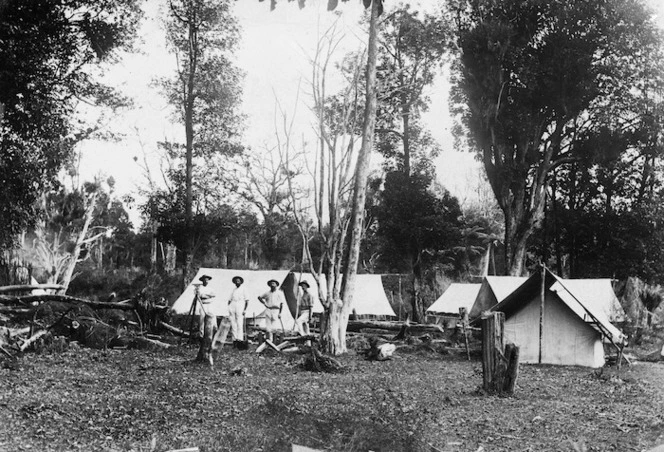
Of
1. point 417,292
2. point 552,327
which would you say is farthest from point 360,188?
point 417,292

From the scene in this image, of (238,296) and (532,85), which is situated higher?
(532,85)

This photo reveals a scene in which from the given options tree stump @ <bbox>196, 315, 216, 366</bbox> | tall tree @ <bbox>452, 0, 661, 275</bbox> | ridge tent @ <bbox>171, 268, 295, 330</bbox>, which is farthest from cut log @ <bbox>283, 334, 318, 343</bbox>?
tall tree @ <bbox>452, 0, 661, 275</bbox>

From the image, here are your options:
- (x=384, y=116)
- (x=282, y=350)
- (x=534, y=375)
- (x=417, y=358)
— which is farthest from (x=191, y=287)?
(x=384, y=116)

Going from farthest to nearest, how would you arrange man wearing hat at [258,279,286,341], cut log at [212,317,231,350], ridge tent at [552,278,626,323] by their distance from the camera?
ridge tent at [552,278,626,323]
man wearing hat at [258,279,286,341]
cut log at [212,317,231,350]

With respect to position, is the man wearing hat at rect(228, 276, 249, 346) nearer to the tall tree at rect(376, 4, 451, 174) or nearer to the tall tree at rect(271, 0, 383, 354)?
the tall tree at rect(271, 0, 383, 354)

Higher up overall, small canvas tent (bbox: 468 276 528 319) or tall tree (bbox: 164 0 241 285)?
tall tree (bbox: 164 0 241 285)

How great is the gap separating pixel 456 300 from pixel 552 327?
7.19 m

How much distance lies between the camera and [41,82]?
727 centimetres

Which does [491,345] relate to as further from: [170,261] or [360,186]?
[170,261]

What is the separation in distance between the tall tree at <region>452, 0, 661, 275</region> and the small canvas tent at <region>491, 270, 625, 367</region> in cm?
681

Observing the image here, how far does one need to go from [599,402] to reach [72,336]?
867 centimetres

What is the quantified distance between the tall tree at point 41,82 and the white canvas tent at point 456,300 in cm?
1355

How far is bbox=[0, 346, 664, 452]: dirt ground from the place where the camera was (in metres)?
5.27

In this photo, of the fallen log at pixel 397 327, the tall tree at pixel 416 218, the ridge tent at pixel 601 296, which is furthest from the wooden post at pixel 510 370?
the tall tree at pixel 416 218
